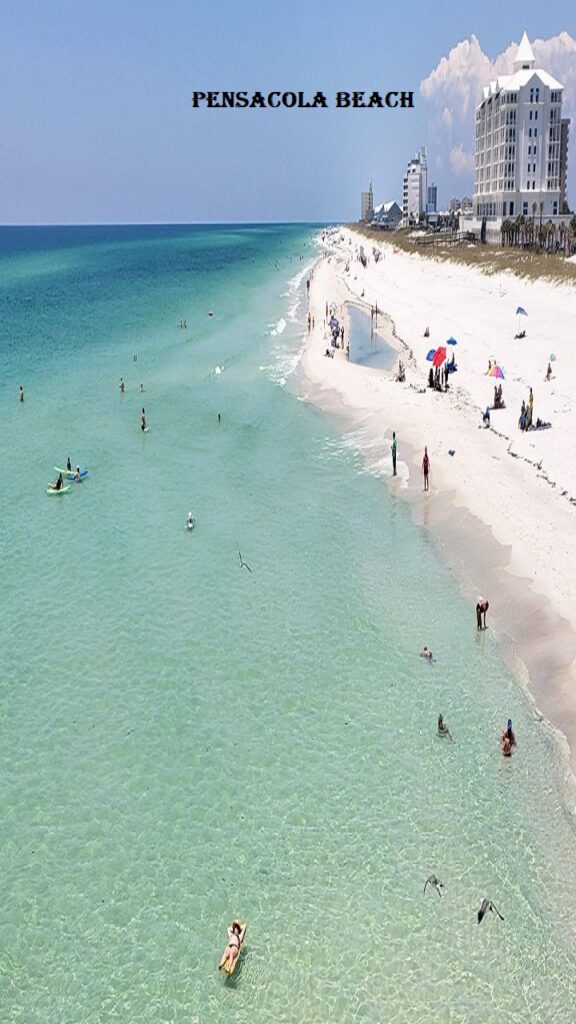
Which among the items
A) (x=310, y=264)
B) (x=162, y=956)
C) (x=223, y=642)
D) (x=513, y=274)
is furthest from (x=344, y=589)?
(x=310, y=264)

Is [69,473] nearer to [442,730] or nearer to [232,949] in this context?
[442,730]

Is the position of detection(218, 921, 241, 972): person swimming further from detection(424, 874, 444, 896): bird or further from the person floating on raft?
detection(424, 874, 444, 896): bird

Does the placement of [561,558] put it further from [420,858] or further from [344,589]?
[420,858]

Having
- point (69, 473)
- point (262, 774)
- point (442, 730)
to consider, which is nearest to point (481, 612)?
point (442, 730)

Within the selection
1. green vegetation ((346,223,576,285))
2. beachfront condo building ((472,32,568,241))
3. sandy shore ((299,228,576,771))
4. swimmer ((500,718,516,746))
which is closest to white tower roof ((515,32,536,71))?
beachfront condo building ((472,32,568,241))

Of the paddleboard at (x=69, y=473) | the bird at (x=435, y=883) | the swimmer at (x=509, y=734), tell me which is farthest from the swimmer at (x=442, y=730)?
the paddleboard at (x=69, y=473)

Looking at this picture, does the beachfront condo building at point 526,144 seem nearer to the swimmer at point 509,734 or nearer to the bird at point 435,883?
the swimmer at point 509,734
